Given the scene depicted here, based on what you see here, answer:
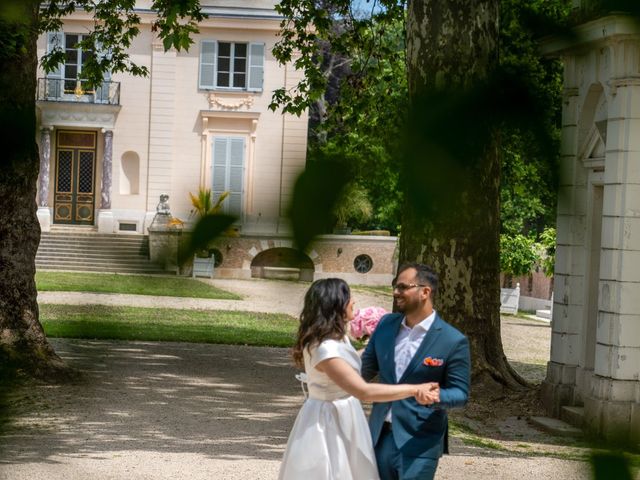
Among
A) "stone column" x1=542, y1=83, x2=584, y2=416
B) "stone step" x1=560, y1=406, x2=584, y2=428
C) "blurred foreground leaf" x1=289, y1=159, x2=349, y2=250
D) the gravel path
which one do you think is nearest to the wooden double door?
"blurred foreground leaf" x1=289, y1=159, x2=349, y2=250

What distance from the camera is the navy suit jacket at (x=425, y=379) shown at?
171 inches

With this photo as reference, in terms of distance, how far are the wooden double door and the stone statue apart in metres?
0.17

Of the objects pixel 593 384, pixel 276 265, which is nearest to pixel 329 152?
pixel 276 265

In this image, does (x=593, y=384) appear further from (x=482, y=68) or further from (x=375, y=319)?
(x=482, y=68)

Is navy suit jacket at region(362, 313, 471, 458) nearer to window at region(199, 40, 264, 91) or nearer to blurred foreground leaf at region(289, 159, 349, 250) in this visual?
window at region(199, 40, 264, 91)

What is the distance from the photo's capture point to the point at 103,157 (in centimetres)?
91

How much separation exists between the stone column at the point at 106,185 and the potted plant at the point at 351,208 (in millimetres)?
182

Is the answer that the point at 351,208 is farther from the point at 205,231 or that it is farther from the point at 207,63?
the point at 207,63

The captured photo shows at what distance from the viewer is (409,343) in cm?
444

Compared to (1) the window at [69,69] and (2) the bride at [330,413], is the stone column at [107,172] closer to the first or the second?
(1) the window at [69,69]

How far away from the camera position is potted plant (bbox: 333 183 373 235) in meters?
0.68

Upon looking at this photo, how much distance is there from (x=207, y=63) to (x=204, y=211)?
0.35 metres

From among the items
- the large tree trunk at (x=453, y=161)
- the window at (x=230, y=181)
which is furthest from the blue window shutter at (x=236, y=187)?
the large tree trunk at (x=453, y=161)

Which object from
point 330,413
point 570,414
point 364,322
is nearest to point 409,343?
point 330,413
